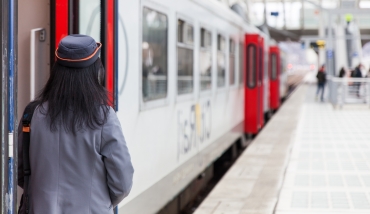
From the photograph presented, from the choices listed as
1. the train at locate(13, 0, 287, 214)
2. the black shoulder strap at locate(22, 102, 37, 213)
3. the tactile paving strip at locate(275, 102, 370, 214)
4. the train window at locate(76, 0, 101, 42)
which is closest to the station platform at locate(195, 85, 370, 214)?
the tactile paving strip at locate(275, 102, 370, 214)

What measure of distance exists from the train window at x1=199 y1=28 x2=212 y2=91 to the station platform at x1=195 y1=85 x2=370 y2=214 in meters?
1.18

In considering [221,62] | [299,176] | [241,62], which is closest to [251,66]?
[241,62]

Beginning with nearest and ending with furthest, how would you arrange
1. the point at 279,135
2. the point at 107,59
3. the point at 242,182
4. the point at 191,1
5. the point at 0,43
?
1. the point at 0,43
2. the point at 107,59
3. the point at 191,1
4. the point at 242,182
5. the point at 279,135

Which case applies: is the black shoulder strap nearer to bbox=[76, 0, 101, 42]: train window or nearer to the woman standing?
the woman standing

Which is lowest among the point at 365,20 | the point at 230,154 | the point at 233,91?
the point at 230,154

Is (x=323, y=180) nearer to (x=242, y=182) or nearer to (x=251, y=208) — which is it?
(x=242, y=182)

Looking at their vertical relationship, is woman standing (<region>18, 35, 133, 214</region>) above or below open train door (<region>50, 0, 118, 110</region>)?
below

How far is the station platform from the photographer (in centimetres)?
710

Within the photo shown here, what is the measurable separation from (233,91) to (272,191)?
4.60 meters

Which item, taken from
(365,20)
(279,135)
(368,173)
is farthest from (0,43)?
(365,20)

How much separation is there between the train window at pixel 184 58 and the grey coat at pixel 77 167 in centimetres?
409

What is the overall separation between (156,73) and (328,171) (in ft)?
12.7

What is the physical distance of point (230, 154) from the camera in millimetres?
13570

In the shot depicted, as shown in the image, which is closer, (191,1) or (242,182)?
(191,1)
